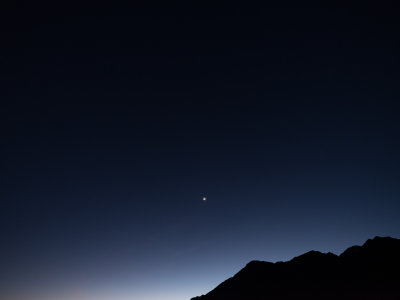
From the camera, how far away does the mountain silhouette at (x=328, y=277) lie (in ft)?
234

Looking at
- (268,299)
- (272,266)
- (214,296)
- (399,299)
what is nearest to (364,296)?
(399,299)

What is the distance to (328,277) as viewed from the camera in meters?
85.4

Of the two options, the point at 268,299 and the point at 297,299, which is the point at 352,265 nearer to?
the point at 297,299

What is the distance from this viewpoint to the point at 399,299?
59.4 m

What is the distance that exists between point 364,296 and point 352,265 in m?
21.3

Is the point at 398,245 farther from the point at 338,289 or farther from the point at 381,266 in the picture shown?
the point at 338,289

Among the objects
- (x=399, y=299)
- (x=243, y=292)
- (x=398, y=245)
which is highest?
(x=398, y=245)

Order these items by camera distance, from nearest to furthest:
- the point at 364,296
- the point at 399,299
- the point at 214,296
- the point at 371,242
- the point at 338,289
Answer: the point at 399,299, the point at 364,296, the point at 338,289, the point at 371,242, the point at 214,296

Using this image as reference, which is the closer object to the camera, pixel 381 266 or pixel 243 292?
pixel 381 266

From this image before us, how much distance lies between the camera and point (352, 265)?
3418 inches

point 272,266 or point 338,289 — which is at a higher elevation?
point 272,266

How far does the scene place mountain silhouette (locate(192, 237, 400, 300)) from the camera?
234 feet

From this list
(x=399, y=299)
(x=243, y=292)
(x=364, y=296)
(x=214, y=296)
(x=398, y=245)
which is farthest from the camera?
(x=214, y=296)

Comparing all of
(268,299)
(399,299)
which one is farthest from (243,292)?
(399,299)
